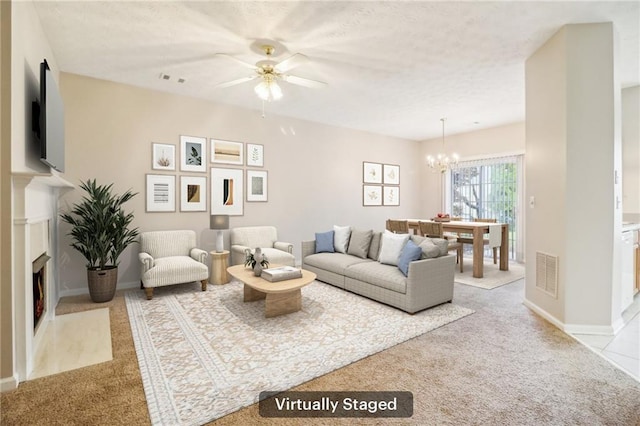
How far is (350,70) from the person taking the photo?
3.94 metres

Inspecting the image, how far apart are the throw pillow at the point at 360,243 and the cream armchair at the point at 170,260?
2136 millimetres

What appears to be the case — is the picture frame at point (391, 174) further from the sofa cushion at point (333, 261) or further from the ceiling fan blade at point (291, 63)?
the ceiling fan blade at point (291, 63)

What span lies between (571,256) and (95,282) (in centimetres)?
526

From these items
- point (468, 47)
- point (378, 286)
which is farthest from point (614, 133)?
point (378, 286)

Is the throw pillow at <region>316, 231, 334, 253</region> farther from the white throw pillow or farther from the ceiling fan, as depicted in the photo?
the ceiling fan

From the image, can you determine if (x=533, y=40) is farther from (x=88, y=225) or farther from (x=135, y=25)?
(x=88, y=225)

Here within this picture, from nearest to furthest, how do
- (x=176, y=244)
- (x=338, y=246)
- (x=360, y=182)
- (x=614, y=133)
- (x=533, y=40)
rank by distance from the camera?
(x=614, y=133), (x=533, y=40), (x=176, y=244), (x=338, y=246), (x=360, y=182)

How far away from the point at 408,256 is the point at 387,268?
44 cm

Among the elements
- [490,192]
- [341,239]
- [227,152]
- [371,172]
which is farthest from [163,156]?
[490,192]

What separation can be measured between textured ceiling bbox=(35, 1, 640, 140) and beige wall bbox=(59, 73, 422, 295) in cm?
35

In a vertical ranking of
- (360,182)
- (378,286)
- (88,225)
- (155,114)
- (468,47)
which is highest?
(468,47)

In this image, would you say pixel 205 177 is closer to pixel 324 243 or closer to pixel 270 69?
pixel 324 243

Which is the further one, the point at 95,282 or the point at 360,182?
the point at 360,182

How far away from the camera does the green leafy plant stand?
3.82m
